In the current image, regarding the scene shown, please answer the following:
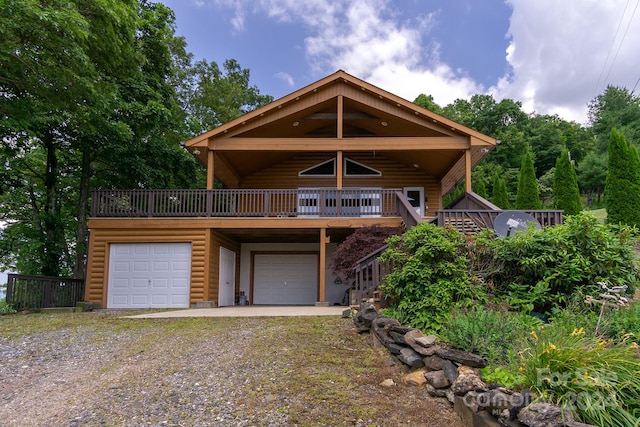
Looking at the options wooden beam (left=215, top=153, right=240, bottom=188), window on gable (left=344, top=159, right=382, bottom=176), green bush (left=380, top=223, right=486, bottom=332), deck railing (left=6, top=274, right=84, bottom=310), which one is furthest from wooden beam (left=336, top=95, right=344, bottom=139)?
deck railing (left=6, top=274, right=84, bottom=310)

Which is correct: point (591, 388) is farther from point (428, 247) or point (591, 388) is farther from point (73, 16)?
point (73, 16)

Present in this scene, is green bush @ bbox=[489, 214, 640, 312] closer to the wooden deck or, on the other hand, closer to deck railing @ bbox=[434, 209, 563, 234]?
deck railing @ bbox=[434, 209, 563, 234]

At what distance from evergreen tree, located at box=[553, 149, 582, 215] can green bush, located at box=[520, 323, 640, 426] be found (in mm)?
15928

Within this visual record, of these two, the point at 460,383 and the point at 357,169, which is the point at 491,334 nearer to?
the point at 460,383

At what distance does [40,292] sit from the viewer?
11047mm

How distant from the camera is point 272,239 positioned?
542 inches

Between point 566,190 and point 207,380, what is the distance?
56.6ft

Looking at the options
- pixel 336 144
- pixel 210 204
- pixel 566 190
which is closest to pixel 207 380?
pixel 210 204

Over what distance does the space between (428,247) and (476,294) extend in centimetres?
83

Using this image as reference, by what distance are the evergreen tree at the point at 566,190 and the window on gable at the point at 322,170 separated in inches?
388

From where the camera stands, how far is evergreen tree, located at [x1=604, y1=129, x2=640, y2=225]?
14.1m

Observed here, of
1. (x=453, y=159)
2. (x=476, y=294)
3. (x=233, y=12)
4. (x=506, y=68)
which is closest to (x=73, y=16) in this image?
(x=476, y=294)

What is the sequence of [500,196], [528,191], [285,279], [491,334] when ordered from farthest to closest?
1. [500,196]
2. [528,191]
3. [285,279]
4. [491,334]

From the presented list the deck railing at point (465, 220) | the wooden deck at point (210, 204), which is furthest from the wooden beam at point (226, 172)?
the deck railing at point (465, 220)
